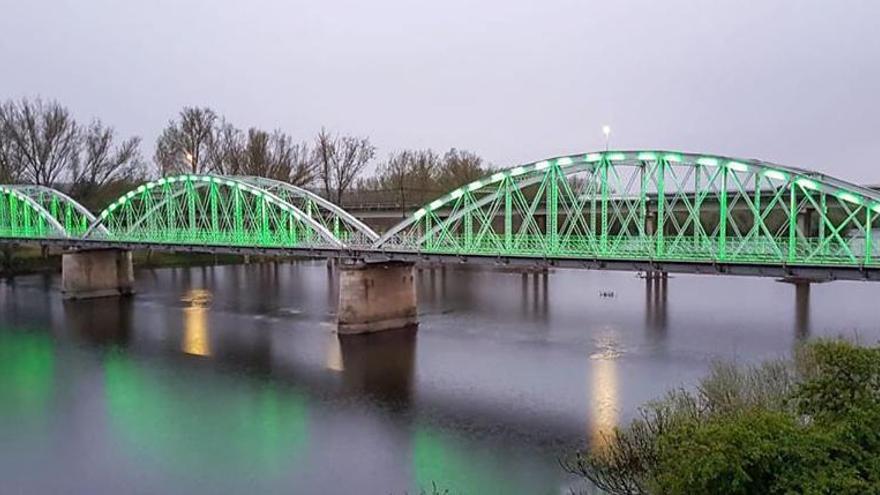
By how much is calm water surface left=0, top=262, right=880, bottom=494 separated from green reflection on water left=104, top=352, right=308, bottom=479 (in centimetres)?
9

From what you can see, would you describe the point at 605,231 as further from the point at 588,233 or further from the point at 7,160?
the point at 7,160

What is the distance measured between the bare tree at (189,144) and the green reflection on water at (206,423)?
171ft

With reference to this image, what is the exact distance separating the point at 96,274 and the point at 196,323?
15.1 m

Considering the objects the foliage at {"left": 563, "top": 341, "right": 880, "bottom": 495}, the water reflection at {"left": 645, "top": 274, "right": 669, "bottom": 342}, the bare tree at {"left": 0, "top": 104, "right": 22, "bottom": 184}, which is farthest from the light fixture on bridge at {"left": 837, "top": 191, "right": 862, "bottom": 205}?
the bare tree at {"left": 0, "top": 104, "right": 22, "bottom": 184}

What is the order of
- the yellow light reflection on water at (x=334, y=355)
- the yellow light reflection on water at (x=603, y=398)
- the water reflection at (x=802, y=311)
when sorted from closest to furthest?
the yellow light reflection on water at (x=603, y=398)
the yellow light reflection on water at (x=334, y=355)
the water reflection at (x=802, y=311)

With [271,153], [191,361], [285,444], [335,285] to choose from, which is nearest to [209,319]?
[191,361]

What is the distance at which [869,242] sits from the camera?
2359cm

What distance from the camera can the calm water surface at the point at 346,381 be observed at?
18.6 m

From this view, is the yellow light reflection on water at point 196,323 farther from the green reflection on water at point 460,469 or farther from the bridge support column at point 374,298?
the green reflection on water at point 460,469

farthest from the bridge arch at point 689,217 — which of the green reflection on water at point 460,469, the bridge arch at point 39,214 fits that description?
the bridge arch at point 39,214

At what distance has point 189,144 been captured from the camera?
256ft

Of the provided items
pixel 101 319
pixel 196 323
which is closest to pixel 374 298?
pixel 196 323

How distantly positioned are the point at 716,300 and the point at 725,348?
646 inches

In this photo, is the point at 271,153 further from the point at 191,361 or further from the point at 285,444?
the point at 285,444
